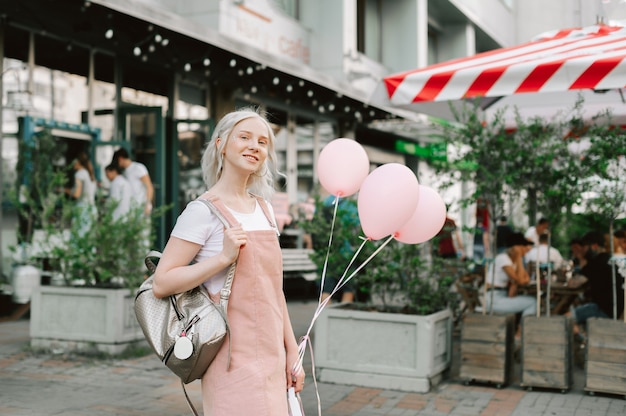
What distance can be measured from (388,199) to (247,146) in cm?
128

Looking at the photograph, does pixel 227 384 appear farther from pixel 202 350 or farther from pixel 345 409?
pixel 345 409

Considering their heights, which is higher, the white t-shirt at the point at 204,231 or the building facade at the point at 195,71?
the building facade at the point at 195,71

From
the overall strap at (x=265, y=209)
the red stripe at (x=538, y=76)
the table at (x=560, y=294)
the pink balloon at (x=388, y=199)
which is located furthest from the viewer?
the table at (x=560, y=294)

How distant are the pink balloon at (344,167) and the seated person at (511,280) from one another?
3482mm

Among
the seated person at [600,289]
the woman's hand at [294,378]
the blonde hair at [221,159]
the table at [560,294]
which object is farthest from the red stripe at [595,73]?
the woman's hand at [294,378]

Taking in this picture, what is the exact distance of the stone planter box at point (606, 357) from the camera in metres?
5.47

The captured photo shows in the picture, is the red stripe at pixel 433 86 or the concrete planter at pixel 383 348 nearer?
the concrete planter at pixel 383 348

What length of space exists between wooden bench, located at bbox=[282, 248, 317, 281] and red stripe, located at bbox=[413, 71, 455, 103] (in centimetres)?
617

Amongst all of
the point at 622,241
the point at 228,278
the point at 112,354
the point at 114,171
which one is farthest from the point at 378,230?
the point at 114,171

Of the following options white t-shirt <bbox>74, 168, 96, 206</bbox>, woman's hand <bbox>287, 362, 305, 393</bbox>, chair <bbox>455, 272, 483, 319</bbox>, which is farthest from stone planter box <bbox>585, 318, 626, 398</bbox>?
white t-shirt <bbox>74, 168, 96, 206</bbox>

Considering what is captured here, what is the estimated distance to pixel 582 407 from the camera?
208 inches

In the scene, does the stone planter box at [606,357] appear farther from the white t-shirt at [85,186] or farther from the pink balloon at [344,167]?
the white t-shirt at [85,186]

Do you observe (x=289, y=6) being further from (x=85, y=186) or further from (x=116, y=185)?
(x=116, y=185)

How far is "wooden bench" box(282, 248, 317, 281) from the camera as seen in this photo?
12.1 meters
